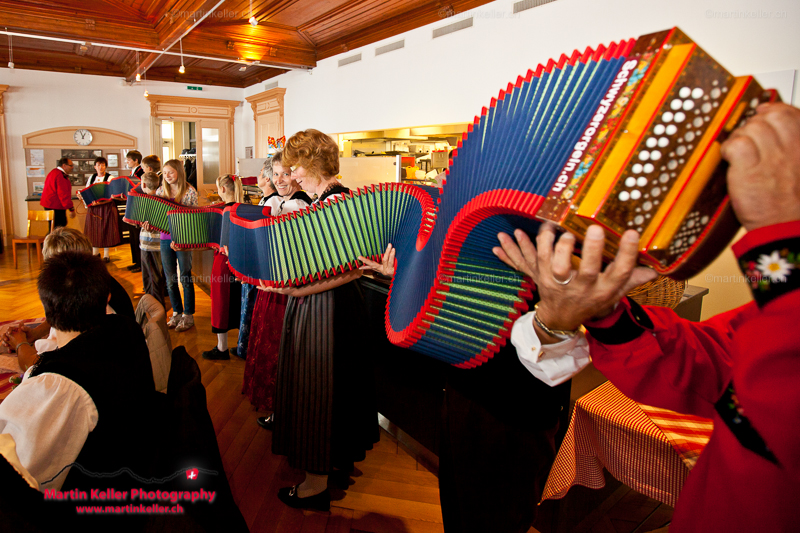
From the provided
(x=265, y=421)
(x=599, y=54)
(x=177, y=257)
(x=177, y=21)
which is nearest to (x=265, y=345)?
(x=265, y=421)

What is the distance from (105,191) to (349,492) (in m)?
5.69

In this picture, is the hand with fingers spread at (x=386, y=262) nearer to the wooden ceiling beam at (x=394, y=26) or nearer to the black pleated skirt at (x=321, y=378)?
the black pleated skirt at (x=321, y=378)

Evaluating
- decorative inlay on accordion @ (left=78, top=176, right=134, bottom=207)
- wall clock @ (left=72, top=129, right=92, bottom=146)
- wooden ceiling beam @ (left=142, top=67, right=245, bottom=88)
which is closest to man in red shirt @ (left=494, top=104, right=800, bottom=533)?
decorative inlay on accordion @ (left=78, top=176, right=134, bottom=207)

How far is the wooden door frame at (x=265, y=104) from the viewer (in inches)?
372

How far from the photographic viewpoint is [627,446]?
1.39 metres

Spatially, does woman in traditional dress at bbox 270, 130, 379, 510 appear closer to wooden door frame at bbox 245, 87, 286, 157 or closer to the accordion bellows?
the accordion bellows

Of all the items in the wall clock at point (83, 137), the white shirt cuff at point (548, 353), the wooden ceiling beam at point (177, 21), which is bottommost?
the white shirt cuff at point (548, 353)

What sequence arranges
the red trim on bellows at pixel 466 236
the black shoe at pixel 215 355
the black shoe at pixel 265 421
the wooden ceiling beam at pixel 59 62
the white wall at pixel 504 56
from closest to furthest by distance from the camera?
the red trim on bellows at pixel 466 236
the black shoe at pixel 265 421
the white wall at pixel 504 56
the black shoe at pixel 215 355
the wooden ceiling beam at pixel 59 62

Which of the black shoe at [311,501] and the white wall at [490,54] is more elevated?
the white wall at [490,54]

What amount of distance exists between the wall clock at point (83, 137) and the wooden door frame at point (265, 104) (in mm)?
3416

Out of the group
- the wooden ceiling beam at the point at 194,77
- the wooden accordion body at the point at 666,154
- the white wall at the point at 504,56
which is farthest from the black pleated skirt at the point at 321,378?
the wooden ceiling beam at the point at 194,77

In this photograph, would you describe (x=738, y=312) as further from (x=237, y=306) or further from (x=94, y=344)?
(x=237, y=306)

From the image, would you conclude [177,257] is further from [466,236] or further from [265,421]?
[466,236]

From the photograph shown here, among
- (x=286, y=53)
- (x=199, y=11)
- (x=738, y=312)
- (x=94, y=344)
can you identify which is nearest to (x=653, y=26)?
(x=738, y=312)
